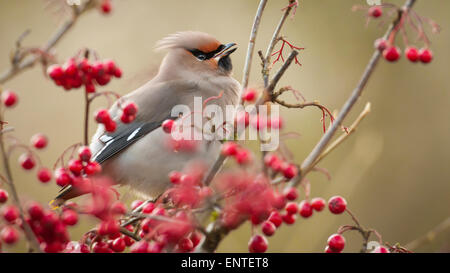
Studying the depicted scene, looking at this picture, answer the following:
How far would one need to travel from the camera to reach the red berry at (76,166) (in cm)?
143

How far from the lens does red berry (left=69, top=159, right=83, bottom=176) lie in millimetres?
1426

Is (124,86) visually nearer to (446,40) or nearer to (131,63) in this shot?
(131,63)

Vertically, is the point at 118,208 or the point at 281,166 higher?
the point at 281,166

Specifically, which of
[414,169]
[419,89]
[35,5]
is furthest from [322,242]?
[35,5]

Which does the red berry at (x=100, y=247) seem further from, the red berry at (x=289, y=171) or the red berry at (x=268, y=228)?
the red berry at (x=289, y=171)

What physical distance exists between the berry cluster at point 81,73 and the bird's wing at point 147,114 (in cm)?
115

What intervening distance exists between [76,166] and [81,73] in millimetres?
236

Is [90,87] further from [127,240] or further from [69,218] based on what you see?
[127,240]

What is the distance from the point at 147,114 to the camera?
2635 mm

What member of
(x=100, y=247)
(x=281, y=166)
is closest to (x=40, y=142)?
(x=100, y=247)

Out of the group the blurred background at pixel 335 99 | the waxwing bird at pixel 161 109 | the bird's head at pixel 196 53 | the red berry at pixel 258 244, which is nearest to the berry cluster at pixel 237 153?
the red berry at pixel 258 244

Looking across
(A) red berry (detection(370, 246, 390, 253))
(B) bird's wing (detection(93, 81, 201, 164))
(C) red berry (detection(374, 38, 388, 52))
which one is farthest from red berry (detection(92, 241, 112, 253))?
(B) bird's wing (detection(93, 81, 201, 164))

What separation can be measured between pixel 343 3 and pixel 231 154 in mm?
4002

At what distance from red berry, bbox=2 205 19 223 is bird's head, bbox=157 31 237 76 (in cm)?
181
